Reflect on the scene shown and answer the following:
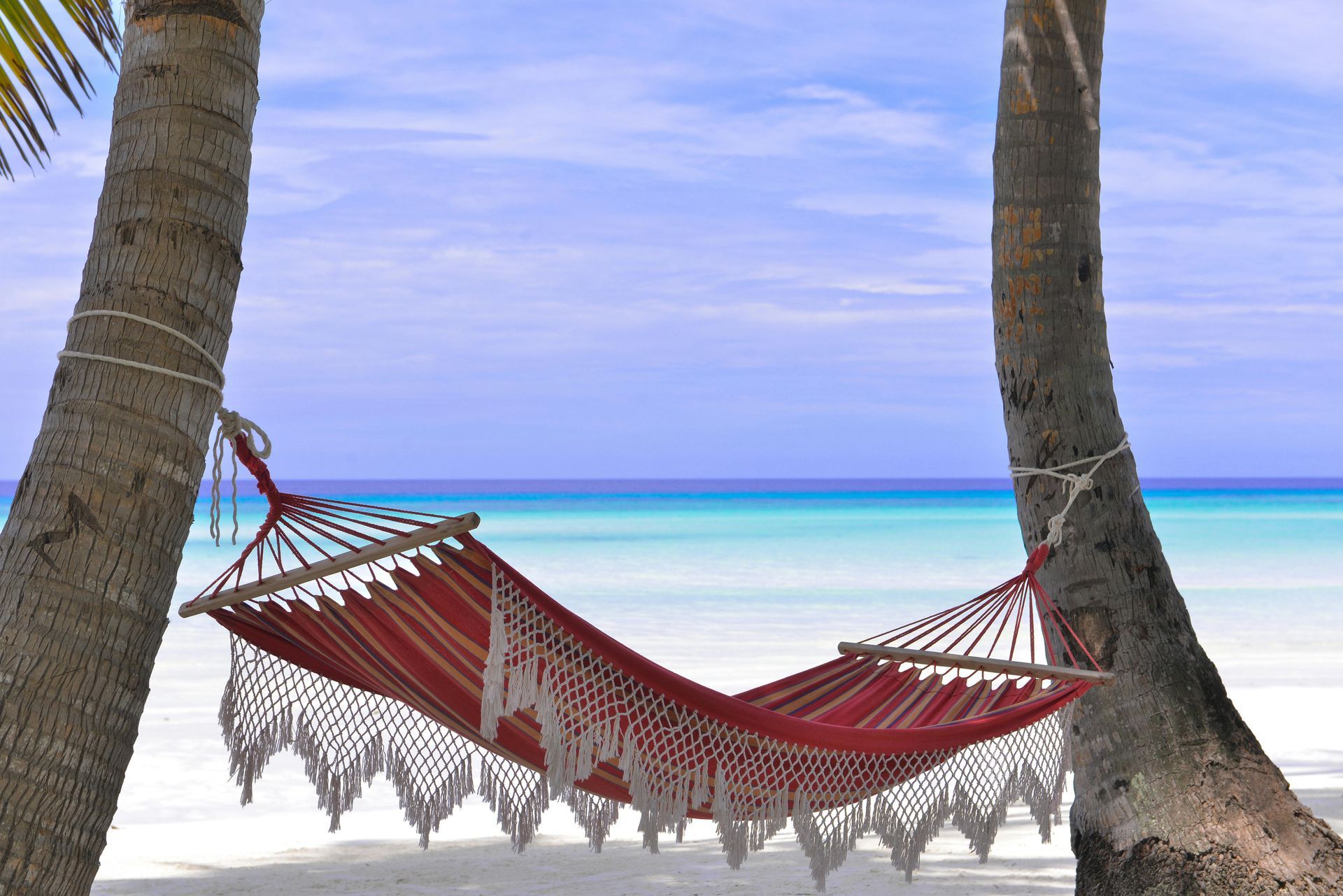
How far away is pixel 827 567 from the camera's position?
1399 cm

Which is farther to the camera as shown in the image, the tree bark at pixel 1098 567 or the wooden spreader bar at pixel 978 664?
the tree bark at pixel 1098 567

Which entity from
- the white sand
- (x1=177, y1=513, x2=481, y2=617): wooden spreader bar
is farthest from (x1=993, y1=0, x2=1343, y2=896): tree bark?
(x1=177, y1=513, x2=481, y2=617): wooden spreader bar

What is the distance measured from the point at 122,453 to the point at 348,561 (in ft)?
1.12

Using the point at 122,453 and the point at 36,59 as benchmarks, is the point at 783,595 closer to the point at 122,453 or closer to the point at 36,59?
the point at 36,59

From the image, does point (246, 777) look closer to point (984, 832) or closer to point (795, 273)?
point (984, 832)

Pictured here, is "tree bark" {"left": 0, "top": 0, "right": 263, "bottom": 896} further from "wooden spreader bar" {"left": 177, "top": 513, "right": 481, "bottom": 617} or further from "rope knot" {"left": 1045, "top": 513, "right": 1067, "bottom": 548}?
"rope knot" {"left": 1045, "top": 513, "right": 1067, "bottom": 548}

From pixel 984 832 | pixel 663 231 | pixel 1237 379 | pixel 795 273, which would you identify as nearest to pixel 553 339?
pixel 663 231

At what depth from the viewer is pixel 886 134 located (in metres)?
27.9

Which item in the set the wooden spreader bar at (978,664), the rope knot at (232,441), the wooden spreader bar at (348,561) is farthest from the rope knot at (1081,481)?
the rope knot at (232,441)

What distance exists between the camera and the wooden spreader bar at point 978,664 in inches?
80.2

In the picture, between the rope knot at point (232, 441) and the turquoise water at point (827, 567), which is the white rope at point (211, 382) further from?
the turquoise water at point (827, 567)

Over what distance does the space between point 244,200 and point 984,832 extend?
5.33 ft

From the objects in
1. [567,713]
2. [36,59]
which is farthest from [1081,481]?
[36,59]

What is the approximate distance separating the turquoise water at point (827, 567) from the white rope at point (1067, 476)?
171 inches
